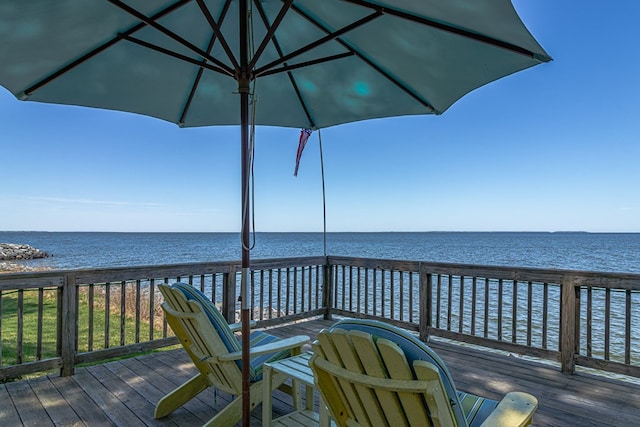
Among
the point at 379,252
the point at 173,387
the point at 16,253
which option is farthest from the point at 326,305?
the point at 379,252

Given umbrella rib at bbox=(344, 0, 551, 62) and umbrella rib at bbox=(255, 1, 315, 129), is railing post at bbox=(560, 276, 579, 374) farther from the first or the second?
umbrella rib at bbox=(255, 1, 315, 129)

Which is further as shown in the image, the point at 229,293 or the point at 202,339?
the point at 229,293

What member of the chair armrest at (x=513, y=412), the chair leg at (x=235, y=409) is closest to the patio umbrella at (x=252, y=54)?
the chair leg at (x=235, y=409)

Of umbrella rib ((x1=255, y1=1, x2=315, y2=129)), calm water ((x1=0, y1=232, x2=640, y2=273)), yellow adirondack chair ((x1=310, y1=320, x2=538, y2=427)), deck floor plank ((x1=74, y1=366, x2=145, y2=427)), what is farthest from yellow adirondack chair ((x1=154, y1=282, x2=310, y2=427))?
calm water ((x1=0, y1=232, x2=640, y2=273))

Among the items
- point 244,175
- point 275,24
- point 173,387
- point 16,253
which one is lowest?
point 16,253

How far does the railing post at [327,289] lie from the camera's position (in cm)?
532

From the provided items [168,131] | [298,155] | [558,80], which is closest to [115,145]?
[168,131]

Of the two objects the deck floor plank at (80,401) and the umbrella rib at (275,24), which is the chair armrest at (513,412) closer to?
the umbrella rib at (275,24)

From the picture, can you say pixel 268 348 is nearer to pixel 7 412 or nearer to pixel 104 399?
pixel 104 399

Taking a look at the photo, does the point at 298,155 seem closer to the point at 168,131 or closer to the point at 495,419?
the point at 495,419

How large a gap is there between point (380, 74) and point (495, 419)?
2.28 meters

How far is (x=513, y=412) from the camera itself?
1.41 meters

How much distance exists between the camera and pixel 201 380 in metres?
2.62

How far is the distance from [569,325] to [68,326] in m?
4.63
